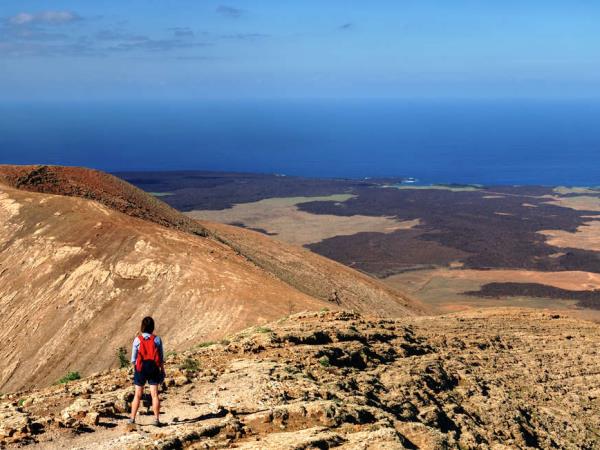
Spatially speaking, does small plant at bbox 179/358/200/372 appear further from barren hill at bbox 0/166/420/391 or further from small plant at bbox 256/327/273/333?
barren hill at bbox 0/166/420/391

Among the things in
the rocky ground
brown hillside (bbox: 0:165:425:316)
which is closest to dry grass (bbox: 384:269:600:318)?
brown hillside (bbox: 0:165:425:316)

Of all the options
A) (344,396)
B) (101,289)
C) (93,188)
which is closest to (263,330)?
(344,396)

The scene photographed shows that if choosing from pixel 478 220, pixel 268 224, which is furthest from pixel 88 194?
pixel 478 220

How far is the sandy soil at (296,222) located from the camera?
9694 cm

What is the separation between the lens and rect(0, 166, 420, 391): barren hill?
24.9 m

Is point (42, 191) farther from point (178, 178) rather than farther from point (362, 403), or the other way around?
point (178, 178)

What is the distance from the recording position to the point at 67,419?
10734mm

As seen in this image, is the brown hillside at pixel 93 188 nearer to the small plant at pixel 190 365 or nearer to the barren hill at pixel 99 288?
the barren hill at pixel 99 288

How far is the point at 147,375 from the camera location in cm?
1072

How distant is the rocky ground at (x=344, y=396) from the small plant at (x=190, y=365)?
1.6 inches

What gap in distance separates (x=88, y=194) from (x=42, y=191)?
2507 mm

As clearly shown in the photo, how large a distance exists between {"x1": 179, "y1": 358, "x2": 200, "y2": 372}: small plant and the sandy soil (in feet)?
250

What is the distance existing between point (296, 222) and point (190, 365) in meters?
91.4

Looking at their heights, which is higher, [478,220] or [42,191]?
[42,191]
